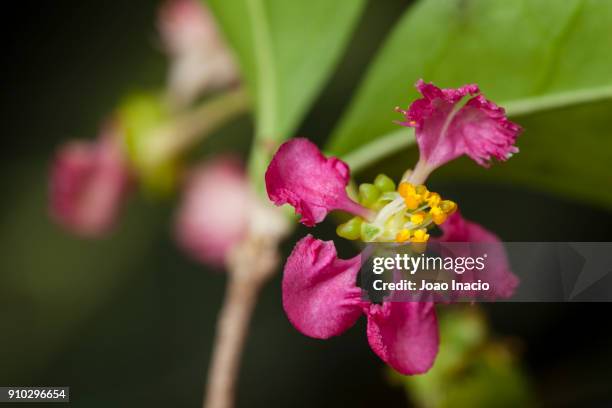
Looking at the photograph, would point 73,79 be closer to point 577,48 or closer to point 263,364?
point 263,364

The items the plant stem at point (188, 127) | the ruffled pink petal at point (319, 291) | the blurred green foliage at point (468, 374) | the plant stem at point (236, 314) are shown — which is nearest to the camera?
the ruffled pink petal at point (319, 291)

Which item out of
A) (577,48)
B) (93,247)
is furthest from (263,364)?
(577,48)

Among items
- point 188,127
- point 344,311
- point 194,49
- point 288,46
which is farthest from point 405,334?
point 194,49

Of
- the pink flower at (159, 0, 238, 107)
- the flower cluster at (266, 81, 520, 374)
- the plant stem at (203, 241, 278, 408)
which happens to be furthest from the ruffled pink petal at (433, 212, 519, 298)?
the pink flower at (159, 0, 238, 107)

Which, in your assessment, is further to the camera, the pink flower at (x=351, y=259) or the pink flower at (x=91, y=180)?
the pink flower at (x=91, y=180)

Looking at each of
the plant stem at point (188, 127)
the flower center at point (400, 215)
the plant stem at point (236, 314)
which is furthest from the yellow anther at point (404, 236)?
the plant stem at point (188, 127)

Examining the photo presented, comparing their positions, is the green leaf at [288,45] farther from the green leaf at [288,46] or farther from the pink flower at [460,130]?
the pink flower at [460,130]
